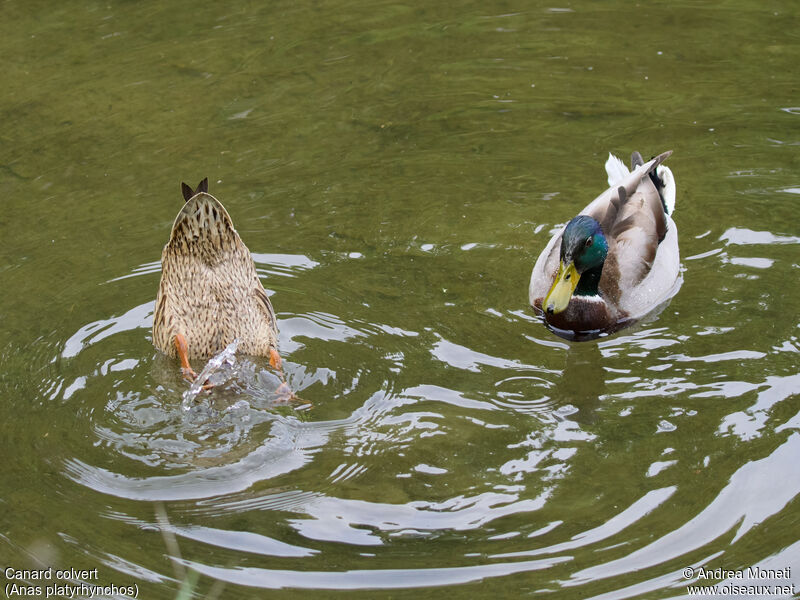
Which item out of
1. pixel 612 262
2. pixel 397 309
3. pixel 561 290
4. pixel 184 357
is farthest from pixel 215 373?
pixel 612 262

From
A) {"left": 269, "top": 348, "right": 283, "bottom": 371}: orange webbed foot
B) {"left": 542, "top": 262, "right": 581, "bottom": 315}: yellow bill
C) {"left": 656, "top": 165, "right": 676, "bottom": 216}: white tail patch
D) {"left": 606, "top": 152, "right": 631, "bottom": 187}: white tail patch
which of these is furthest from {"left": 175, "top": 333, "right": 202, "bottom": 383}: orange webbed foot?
{"left": 656, "top": 165, "right": 676, "bottom": 216}: white tail patch

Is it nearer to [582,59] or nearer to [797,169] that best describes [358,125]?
[582,59]

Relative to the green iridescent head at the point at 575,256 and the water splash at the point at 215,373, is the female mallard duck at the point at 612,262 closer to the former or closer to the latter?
the green iridescent head at the point at 575,256

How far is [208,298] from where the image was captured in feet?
20.9

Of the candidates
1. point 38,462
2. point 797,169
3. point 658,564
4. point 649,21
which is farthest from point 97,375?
point 649,21

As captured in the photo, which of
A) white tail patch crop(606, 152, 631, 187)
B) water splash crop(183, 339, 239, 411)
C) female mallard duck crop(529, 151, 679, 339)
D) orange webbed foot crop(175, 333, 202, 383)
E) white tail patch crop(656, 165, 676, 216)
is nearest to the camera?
water splash crop(183, 339, 239, 411)

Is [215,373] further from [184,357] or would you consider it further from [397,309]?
[397,309]

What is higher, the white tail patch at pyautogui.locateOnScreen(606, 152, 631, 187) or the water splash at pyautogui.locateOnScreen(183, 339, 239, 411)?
the white tail patch at pyautogui.locateOnScreen(606, 152, 631, 187)

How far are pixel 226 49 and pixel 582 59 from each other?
3.19m

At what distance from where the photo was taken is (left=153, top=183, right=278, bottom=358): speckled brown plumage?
20.6ft

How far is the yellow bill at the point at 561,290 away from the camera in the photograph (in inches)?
258

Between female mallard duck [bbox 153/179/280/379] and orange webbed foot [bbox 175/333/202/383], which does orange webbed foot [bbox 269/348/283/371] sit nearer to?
female mallard duck [bbox 153/179/280/379]

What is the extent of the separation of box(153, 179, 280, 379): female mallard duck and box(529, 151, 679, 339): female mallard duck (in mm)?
1772

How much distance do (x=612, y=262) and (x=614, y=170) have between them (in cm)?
88
